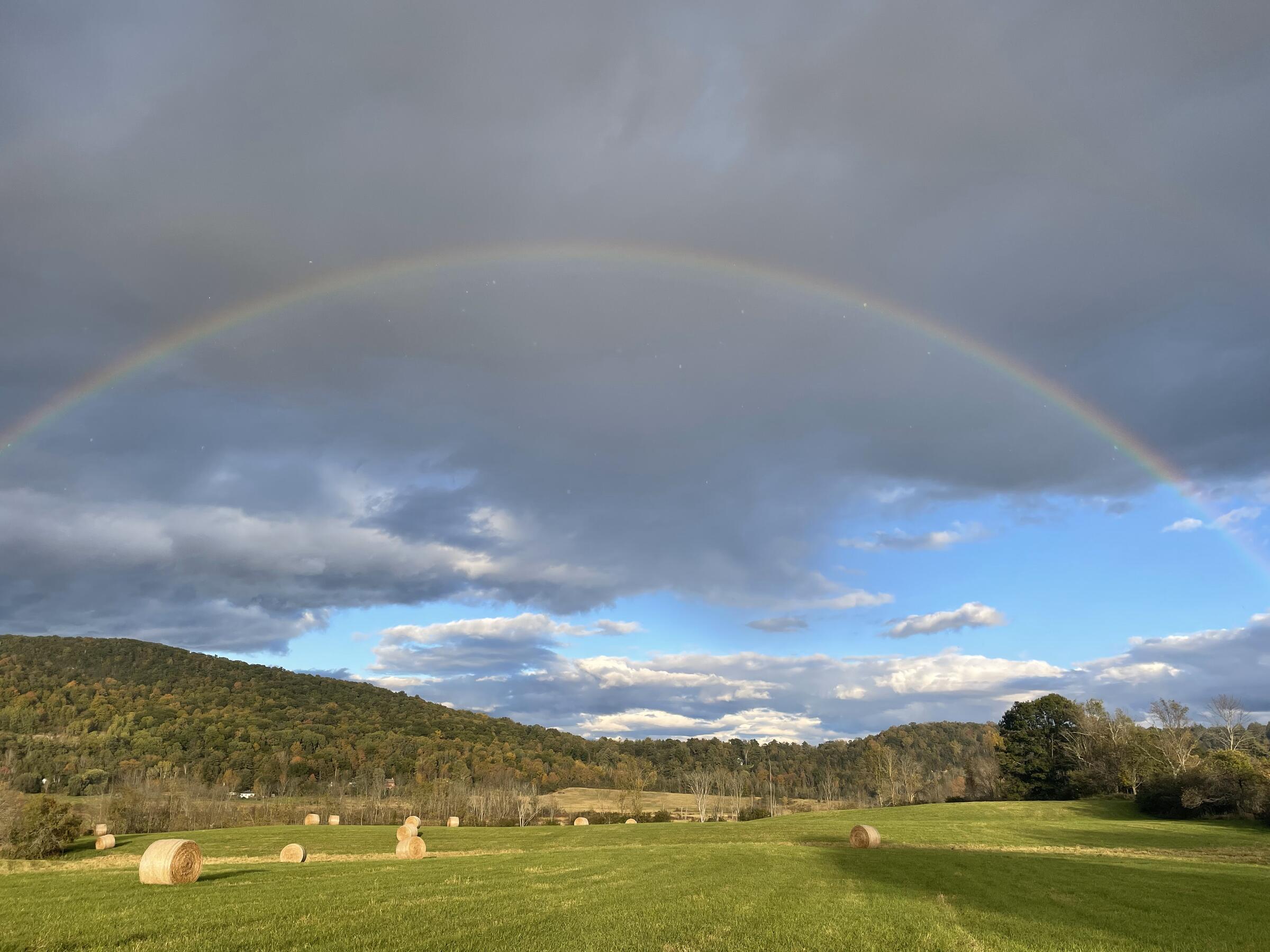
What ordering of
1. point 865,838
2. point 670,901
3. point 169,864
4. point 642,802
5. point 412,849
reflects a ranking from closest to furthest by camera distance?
point 670,901, point 169,864, point 865,838, point 412,849, point 642,802

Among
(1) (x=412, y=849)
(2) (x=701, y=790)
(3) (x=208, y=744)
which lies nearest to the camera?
(1) (x=412, y=849)

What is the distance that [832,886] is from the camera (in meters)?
25.1

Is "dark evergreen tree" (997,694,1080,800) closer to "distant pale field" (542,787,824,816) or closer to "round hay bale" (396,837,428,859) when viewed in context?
"distant pale field" (542,787,824,816)

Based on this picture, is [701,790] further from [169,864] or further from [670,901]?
[670,901]

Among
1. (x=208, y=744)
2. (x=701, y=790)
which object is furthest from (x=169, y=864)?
(x=208, y=744)

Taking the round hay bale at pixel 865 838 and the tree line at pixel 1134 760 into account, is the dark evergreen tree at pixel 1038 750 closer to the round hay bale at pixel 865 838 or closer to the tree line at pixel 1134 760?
the tree line at pixel 1134 760

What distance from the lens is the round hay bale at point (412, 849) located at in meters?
44.7

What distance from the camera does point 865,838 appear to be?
44812 millimetres

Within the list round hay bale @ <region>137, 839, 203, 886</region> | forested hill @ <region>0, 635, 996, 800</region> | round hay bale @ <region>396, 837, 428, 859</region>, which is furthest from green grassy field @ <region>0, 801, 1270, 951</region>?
forested hill @ <region>0, 635, 996, 800</region>

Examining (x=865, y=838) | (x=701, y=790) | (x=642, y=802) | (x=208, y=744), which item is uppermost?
(x=208, y=744)

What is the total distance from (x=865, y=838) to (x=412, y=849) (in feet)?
93.6

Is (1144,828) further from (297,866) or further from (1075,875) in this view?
(297,866)

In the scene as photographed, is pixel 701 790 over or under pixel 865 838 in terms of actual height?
under

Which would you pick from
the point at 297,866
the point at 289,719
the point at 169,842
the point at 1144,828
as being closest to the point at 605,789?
the point at 289,719
